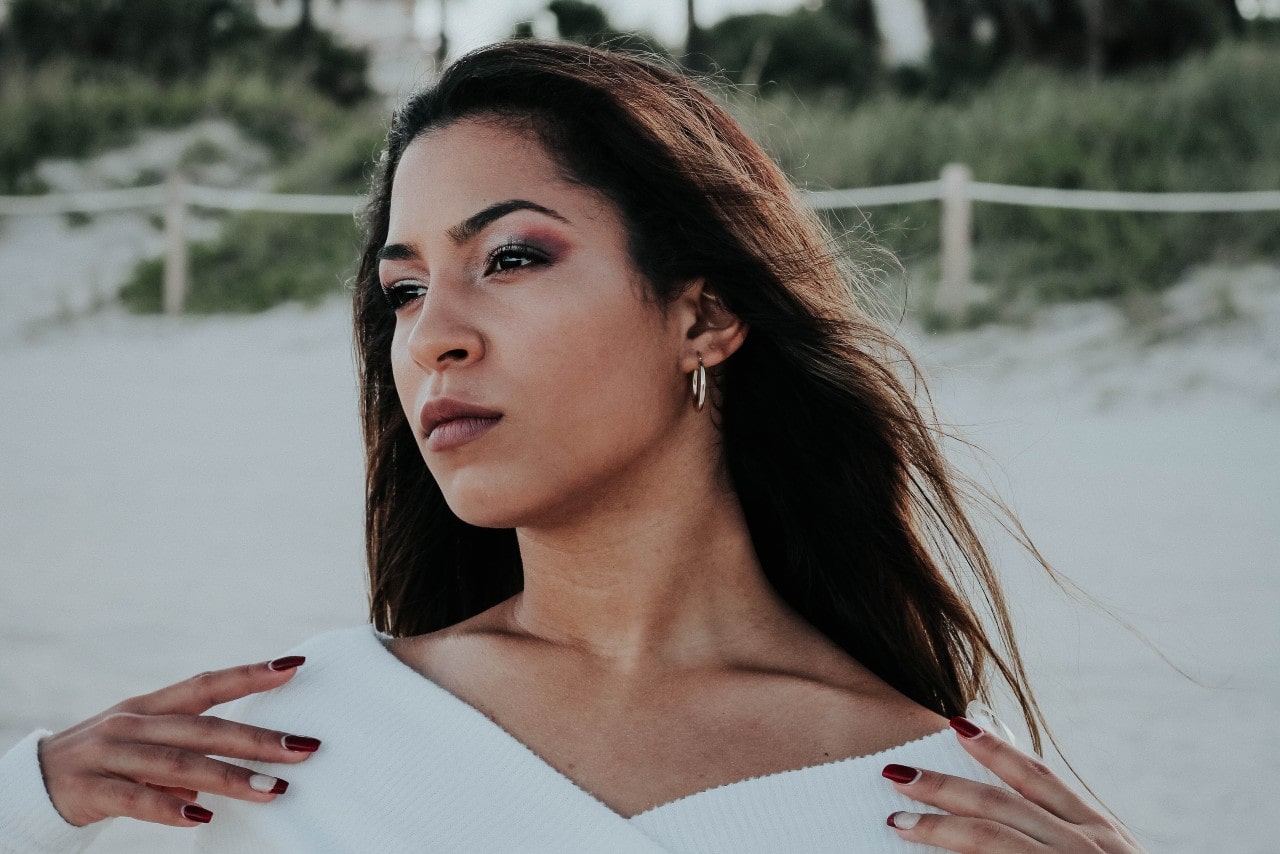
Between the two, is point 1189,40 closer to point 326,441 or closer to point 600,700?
point 326,441

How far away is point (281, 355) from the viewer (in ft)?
31.4

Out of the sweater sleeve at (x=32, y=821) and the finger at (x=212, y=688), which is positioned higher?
the finger at (x=212, y=688)

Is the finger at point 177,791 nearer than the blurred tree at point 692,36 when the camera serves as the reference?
Yes

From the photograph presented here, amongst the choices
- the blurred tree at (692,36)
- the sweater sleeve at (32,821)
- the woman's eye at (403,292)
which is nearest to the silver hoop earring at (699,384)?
the woman's eye at (403,292)

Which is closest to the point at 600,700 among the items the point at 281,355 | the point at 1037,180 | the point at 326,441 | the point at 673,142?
the point at 673,142

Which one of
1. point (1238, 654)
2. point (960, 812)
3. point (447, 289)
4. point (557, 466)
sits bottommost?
point (1238, 654)

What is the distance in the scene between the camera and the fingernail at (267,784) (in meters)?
1.67

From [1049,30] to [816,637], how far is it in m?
15.3

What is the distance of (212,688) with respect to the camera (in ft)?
5.77

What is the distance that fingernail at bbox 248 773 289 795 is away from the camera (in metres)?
1.67

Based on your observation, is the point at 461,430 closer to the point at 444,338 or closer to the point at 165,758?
the point at 444,338

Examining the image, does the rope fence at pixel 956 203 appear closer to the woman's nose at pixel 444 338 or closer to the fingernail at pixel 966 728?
the woman's nose at pixel 444 338

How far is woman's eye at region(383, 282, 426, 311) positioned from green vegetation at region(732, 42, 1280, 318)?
638 cm

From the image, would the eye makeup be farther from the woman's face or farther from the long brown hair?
the long brown hair
